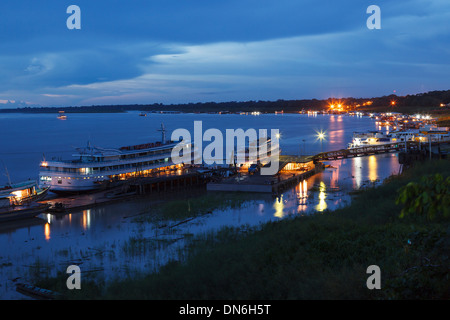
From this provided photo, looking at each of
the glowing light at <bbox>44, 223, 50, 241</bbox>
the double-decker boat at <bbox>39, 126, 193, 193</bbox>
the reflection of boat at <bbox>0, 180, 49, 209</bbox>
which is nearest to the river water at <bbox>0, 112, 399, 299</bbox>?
the glowing light at <bbox>44, 223, 50, 241</bbox>

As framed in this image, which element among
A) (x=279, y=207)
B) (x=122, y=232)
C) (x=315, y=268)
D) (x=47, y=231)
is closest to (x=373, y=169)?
(x=279, y=207)

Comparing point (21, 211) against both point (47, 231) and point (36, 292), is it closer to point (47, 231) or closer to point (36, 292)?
point (47, 231)

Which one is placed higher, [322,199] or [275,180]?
[275,180]

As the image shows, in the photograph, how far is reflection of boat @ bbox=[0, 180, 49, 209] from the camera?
25766mm

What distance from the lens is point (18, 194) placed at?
2678cm

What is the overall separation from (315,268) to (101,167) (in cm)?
2599

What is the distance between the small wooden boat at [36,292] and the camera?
42.6ft

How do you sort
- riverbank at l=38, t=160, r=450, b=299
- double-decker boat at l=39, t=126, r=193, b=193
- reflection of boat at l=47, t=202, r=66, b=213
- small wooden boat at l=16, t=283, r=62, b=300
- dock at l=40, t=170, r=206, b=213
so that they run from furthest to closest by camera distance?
double-decker boat at l=39, t=126, r=193, b=193 → dock at l=40, t=170, r=206, b=213 → reflection of boat at l=47, t=202, r=66, b=213 → small wooden boat at l=16, t=283, r=62, b=300 → riverbank at l=38, t=160, r=450, b=299

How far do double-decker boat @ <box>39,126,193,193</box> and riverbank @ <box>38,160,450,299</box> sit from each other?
18.8 m

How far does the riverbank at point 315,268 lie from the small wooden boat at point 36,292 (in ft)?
1.77

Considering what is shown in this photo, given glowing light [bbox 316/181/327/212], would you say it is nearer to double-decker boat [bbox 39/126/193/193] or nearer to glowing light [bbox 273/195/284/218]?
glowing light [bbox 273/195/284/218]

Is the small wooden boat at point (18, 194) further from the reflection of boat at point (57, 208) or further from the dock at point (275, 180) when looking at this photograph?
the dock at point (275, 180)

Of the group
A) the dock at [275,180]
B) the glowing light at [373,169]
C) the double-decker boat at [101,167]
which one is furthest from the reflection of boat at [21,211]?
the glowing light at [373,169]

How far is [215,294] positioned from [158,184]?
985 inches
